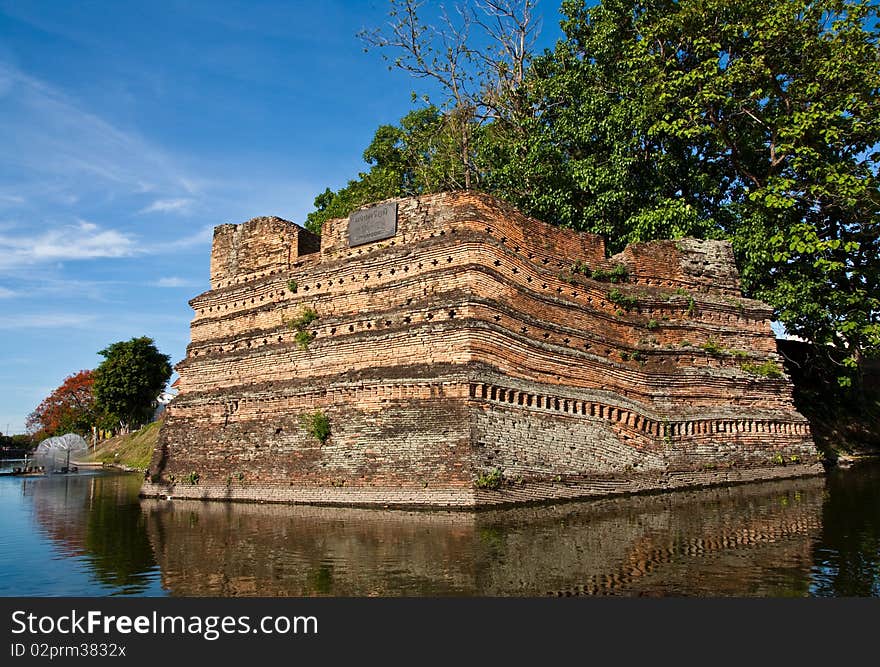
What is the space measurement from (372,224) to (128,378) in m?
36.6

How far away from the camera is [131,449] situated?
1694 inches

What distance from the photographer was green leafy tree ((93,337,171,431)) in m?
46.1

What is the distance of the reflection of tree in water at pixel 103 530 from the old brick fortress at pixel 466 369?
1999mm

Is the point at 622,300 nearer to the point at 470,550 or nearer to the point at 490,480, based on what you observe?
the point at 490,480

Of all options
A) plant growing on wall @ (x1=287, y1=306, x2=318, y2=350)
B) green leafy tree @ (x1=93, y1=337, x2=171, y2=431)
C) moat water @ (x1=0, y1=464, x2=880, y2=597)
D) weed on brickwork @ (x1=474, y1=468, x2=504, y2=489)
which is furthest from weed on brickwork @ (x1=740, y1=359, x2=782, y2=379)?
green leafy tree @ (x1=93, y1=337, x2=171, y2=431)

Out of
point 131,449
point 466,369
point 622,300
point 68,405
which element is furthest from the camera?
point 68,405

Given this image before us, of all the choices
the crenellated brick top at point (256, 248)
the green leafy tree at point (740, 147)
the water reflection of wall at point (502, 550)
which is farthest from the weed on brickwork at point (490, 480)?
the green leafy tree at point (740, 147)

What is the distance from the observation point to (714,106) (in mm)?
21969

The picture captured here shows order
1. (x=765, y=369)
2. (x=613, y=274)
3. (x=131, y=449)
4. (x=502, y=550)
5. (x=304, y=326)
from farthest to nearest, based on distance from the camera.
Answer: (x=131, y=449) < (x=765, y=369) < (x=613, y=274) < (x=304, y=326) < (x=502, y=550)

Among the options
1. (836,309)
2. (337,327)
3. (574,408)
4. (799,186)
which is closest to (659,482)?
(574,408)

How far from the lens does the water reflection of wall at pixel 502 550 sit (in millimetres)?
7074

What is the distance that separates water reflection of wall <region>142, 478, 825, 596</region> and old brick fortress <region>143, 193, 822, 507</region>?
1.19 m

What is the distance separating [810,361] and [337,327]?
1791cm

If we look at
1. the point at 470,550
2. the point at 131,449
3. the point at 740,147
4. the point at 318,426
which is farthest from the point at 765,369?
the point at 131,449
